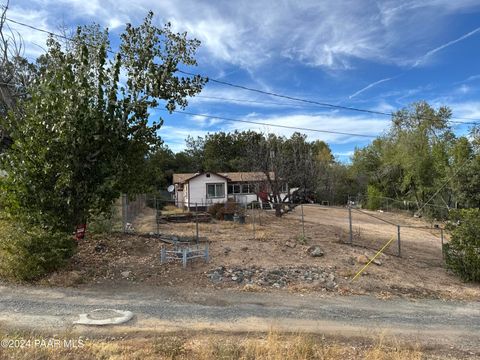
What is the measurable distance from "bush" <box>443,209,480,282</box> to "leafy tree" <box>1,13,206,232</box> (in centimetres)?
968

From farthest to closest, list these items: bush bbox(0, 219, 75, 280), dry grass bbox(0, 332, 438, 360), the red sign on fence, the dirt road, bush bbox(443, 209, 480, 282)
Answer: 1. bush bbox(443, 209, 480, 282)
2. the red sign on fence
3. bush bbox(0, 219, 75, 280)
4. the dirt road
5. dry grass bbox(0, 332, 438, 360)

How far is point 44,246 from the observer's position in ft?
28.5

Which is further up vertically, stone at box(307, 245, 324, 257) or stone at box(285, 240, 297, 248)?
stone at box(285, 240, 297, 248)

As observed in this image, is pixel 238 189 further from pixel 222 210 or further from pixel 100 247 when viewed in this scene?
pixel 100 247

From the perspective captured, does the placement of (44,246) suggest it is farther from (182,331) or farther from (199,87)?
(199,87)

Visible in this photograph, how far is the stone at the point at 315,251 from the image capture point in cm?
1192

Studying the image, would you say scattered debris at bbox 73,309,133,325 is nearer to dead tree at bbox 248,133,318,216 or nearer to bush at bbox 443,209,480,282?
bush at bbox 443,209,480,282

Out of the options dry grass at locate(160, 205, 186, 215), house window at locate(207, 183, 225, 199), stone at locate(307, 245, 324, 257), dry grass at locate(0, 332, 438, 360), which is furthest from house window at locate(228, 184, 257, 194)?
dry grass at locate(0, 332, 438, 360)

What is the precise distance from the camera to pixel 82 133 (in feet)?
30.1

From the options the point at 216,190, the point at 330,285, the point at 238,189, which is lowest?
the point at 330,285

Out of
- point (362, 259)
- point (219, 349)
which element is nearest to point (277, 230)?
point (362, 259)

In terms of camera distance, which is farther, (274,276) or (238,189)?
(238,189)

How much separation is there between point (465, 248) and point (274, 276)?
620 cm

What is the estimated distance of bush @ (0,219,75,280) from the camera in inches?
336
